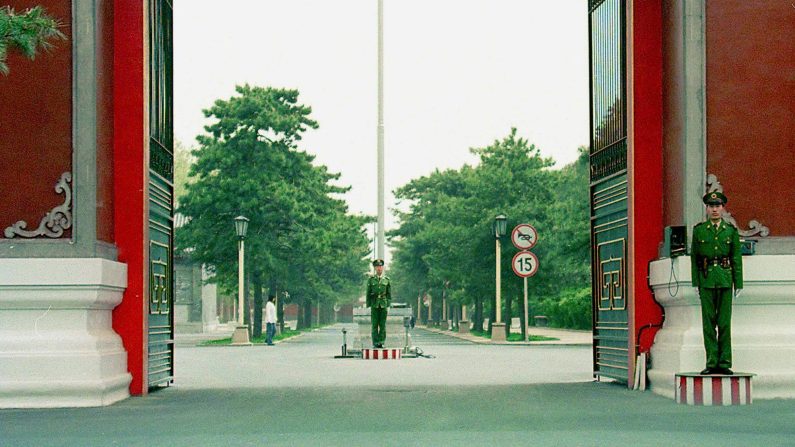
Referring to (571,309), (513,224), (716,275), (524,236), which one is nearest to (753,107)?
(716,275)

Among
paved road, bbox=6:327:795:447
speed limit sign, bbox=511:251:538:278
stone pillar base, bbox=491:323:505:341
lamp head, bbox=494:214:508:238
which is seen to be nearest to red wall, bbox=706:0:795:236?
paved road, bbox=6:327:795:447

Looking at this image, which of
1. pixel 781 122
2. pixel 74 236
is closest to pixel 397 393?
pixel 74 236

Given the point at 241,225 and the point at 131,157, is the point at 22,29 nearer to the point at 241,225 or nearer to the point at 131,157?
the point at 131,157

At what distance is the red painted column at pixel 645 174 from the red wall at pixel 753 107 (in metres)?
1.03

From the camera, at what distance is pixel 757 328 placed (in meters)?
15.2

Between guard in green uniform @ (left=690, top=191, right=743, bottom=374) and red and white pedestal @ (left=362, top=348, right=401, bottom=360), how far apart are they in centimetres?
1452

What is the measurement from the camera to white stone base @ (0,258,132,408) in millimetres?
14172

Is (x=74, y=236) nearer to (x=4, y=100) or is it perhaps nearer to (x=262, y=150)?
(x=4, y=100)

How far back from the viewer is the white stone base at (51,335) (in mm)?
14172

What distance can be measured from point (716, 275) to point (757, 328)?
52.6 inches

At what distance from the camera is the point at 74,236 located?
48.0ft

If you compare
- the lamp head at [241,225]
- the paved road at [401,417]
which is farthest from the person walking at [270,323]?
the paved road at [401,417]

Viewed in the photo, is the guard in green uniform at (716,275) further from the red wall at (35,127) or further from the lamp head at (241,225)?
the lamp head at (241,225)

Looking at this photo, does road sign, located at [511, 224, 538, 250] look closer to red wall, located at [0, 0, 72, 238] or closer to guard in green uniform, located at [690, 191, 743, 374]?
guard in green uniform, located at [690, 191, 743, 374]
